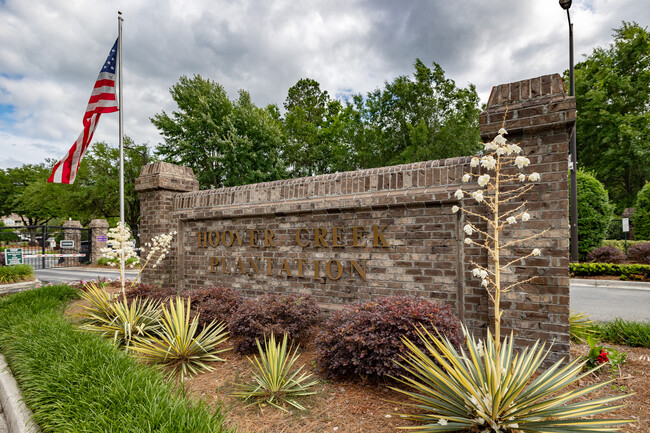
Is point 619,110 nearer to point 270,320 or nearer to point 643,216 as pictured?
point 643,216

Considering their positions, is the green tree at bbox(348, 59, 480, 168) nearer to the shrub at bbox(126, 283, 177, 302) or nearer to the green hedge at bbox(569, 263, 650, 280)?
the green hedge at bbox(569, 263, 650, 280)

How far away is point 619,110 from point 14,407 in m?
34.6

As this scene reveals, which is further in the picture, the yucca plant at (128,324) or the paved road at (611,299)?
→ the paved road at (611,299)

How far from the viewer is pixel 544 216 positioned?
3.57 meters

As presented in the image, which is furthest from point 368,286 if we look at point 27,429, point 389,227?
point 27,429

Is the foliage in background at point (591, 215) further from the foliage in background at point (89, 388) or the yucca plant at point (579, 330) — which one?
the foliage in background at point (89, 388)

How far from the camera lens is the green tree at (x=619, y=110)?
23750 mm

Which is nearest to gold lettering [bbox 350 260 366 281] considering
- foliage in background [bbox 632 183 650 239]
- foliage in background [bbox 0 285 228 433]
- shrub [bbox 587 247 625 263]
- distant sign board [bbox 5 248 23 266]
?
foliage in background [bbox 0 285 228 433]

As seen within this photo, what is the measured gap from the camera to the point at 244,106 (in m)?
21.5

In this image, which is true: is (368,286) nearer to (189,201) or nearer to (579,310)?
(189,201)

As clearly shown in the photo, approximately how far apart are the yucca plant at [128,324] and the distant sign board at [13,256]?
872cm

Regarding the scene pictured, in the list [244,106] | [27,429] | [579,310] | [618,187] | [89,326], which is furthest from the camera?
[618,187]

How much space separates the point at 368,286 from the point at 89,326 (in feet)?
13.9

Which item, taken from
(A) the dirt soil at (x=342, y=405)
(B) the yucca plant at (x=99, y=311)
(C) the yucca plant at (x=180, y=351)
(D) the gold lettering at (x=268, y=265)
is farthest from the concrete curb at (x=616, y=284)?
(B) the yucca plant at (x=99, y=311)
